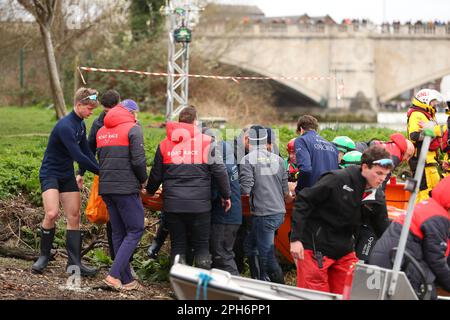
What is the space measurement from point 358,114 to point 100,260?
39.2 meters

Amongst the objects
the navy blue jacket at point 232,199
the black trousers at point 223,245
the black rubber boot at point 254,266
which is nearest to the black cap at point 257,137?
the navy blue jacket at point 232,199

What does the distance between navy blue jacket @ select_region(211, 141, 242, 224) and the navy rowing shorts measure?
1481mm

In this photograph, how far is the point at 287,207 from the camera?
33.6ft

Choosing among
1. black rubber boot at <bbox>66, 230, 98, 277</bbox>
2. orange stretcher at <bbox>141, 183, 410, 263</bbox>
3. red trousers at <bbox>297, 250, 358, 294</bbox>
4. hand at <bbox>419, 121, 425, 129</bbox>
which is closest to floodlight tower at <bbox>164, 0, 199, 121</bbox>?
hand at <bbox>419, 121, 425, 129</bbox>

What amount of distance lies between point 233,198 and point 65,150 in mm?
1870

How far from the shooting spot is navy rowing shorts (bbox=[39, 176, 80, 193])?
9016mm

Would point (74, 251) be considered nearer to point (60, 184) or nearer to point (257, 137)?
point (60, 184)

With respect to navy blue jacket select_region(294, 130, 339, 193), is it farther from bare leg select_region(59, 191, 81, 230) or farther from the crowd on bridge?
bare leg select_region(59, 191, 81, 230)

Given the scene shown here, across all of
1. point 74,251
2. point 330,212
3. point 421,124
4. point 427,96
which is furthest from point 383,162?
point 427,96

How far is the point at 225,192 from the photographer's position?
9117 mm

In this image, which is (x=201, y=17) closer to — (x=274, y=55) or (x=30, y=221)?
(x=274, y=55)

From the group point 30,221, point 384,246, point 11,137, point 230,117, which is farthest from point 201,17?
point 384,246

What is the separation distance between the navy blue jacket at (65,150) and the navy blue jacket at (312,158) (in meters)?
2.42

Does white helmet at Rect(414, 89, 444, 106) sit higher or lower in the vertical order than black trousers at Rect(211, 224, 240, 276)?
higher
